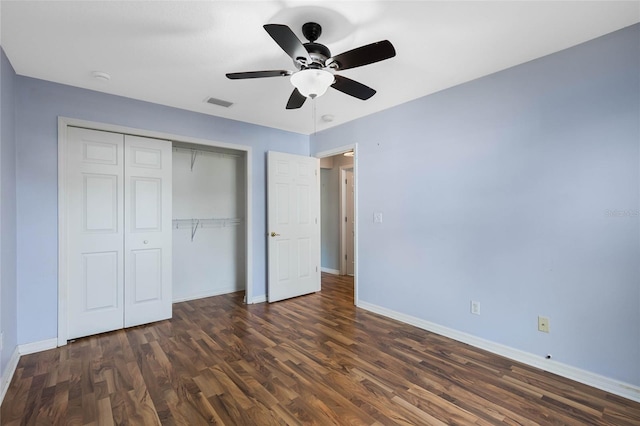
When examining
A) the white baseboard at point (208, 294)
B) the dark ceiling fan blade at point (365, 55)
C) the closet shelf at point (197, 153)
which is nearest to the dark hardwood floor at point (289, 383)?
the white baseboard at point (208, 294)

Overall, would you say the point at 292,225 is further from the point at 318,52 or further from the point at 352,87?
the point at 318,52

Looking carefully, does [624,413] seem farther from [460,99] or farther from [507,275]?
[460,99]

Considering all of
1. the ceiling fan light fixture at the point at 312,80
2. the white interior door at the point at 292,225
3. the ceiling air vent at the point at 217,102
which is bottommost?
the white interior door at the point at 292,225

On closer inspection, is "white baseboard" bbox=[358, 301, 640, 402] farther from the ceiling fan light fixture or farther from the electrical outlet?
the ceiling fan light fixture

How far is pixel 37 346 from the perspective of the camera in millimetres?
2725

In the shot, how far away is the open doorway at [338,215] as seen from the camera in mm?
5855

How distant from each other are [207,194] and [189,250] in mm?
862

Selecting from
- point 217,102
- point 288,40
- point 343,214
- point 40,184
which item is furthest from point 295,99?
point 343,214

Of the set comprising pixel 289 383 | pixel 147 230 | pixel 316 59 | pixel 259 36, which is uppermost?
pixel 259 36

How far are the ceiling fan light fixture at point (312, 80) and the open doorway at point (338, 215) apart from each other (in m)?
3.69

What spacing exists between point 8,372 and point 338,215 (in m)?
4.70

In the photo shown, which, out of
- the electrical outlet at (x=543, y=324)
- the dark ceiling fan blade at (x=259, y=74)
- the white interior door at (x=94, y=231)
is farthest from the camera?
the white interior door at (x=94, y=231)

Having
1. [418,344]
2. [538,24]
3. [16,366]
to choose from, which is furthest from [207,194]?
[538,24]

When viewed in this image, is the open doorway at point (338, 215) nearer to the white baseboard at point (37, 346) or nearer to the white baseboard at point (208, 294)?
the white baseboard at point (208, 294)
